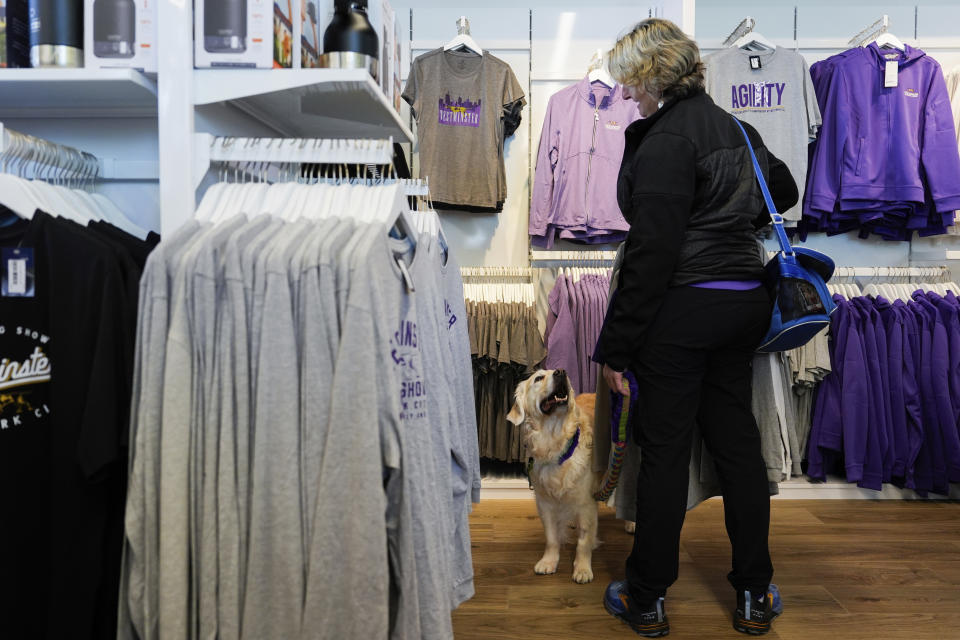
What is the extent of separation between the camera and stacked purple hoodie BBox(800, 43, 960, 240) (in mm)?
3289

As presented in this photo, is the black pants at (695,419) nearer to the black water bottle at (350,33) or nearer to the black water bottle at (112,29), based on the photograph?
the black water bottle at (350,33)

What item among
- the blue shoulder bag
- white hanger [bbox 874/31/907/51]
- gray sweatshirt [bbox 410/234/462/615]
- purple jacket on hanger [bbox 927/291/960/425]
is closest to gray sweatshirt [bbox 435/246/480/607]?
gray sweatshirt [bbox 410/234/462/615]

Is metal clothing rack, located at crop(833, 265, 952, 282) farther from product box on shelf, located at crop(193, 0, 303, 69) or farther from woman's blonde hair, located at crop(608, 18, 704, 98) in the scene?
product box on shelf, located at crop(193, 0, 303, 69)

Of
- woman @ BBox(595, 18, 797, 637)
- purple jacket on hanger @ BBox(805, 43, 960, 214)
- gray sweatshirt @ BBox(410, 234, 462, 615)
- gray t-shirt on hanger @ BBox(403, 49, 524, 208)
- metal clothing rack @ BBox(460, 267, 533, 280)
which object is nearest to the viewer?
gray sweatshirt @ BBox(410, 234, 462, 615)

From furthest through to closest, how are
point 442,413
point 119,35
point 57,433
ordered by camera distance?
1. point 119,35
2. point 442,413
3. point 57,433

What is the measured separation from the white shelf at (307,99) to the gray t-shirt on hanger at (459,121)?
1303 millimetres

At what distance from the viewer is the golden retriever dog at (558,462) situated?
2.49 meters

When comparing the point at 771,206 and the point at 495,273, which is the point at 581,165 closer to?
the point at 495,273

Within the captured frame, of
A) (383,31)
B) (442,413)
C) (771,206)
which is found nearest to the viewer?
(442,413)

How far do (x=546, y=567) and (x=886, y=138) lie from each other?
2777mm

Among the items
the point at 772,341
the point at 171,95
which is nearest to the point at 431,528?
the point at 171,95

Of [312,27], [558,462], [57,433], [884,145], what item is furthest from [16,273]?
[884,145]

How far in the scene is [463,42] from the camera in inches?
134

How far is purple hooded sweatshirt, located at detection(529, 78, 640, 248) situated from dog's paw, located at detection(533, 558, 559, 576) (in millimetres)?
1654
